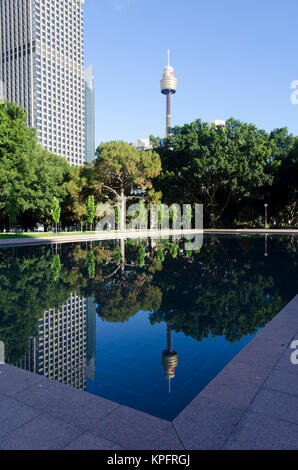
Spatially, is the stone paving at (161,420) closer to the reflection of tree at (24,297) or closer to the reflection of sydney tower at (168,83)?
the reflection of tree at (24,297)

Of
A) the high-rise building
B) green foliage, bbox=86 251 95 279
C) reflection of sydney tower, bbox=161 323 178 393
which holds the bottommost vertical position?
reflection of sydney tower, bbox=161 323 178 393

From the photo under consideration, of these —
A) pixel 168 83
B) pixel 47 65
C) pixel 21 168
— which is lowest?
pixel 21 168

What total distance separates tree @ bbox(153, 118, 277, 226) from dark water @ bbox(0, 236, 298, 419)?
32.8 meters

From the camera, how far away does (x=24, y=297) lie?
28.3 feet

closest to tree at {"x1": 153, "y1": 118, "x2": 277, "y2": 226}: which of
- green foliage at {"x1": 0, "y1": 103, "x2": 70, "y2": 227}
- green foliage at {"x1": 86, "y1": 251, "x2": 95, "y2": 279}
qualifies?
green foliage at {"x1": 0, "y1": 103, "x2": 70, "y2": 227}

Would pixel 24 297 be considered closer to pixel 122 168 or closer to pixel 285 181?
pixel 122 168

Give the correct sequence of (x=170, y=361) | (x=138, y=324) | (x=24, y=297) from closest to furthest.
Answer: (x=170, y=361), (x=138, y=324), (x=24, y=297)

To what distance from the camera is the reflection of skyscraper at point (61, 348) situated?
15.4 feet

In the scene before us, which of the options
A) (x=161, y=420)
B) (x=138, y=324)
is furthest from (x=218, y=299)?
(x=161, y=420)

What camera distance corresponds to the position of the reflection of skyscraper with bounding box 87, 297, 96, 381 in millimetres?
4871

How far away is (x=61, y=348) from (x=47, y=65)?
148530 millimetres

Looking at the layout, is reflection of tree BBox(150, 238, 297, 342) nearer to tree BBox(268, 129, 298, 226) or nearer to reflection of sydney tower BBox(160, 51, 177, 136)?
tree BBox(268, 129, 298, 226)

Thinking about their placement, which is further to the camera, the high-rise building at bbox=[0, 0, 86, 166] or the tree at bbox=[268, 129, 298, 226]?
the high-rise building at bbox=[0, 0, 86, 166]
